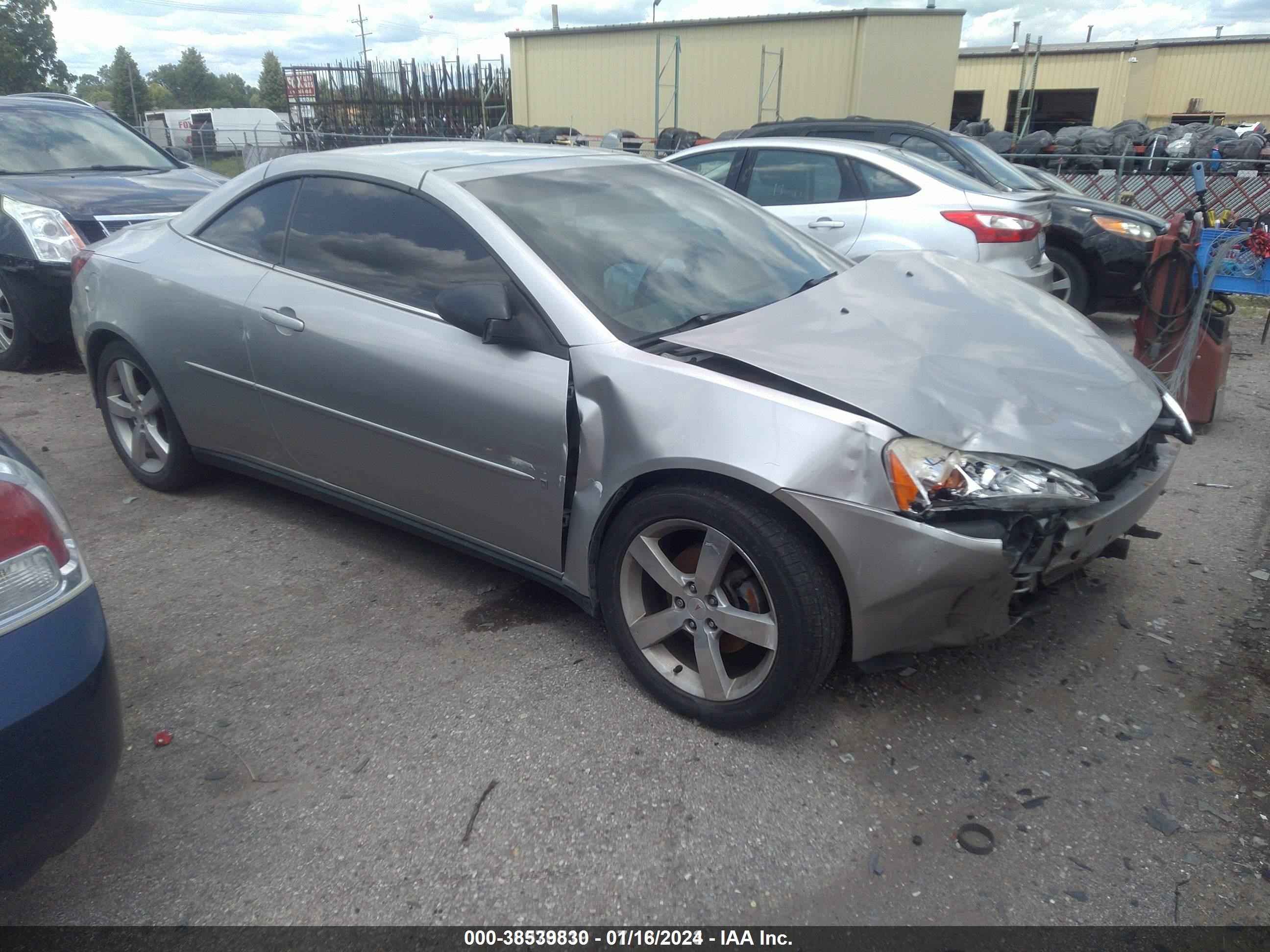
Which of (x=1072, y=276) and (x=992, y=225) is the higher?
(x=992, y=225)

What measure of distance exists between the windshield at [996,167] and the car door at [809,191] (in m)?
1.80

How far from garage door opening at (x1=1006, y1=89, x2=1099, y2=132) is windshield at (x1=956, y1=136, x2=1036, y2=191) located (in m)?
30.8

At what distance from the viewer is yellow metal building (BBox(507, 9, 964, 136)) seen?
72.8ft

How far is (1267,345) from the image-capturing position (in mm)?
7641

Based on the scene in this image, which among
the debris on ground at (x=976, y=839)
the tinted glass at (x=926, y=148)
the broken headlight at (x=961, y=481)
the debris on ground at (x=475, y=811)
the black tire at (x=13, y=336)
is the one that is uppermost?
the tinted glass at (x=926, y=148)

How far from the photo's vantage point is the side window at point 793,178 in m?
6.80

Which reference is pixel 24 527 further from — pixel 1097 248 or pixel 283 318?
pixel 1097 248

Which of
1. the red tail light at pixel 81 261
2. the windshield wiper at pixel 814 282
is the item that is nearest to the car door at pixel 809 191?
the windshield wiper at pixel 814 282

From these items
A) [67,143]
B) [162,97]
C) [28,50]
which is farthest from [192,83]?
[67,143]

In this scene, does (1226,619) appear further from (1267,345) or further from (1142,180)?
(1142,180)

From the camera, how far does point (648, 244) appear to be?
10.5ft

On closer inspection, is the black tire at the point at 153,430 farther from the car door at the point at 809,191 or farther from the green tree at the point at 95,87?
the green tree at the point at 95,87

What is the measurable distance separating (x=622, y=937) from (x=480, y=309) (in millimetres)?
1814

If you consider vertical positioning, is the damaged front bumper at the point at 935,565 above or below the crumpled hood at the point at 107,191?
below
